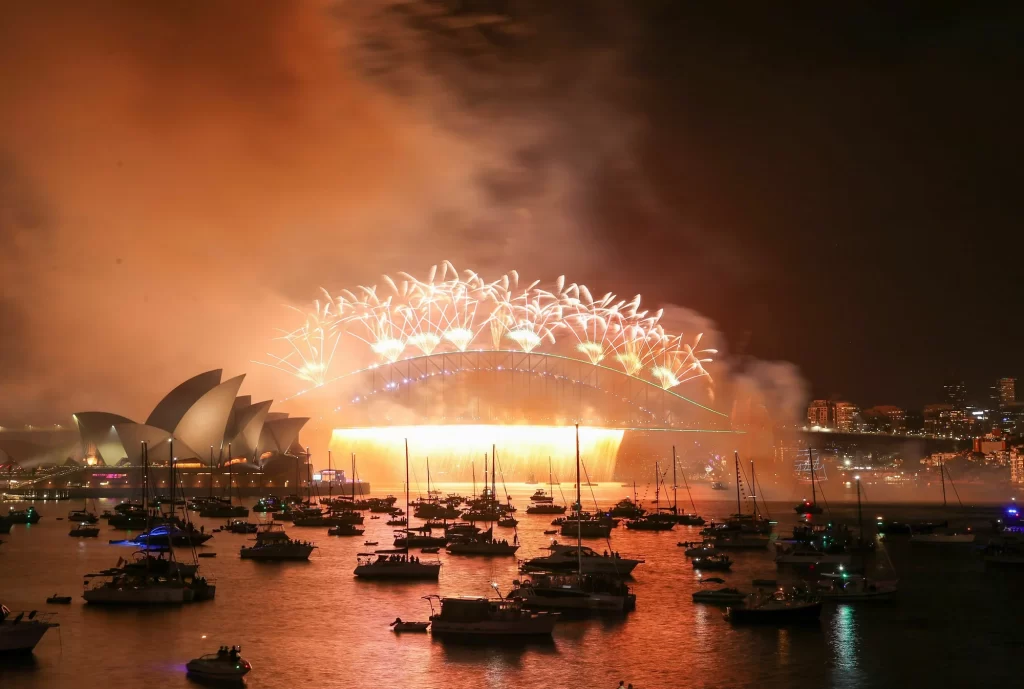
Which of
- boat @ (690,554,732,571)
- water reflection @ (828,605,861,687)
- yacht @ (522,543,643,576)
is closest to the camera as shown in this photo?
water reflection @ (828,605,861,687)

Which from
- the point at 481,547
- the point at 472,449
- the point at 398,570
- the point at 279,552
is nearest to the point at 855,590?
the point at 398,570

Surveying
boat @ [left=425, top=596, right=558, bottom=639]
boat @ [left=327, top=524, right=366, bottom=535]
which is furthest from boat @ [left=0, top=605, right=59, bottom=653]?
boat @ [left=327, top=524, right=366, bottom=535]

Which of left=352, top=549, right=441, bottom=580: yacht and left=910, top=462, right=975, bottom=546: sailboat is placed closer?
left=352, top=549, right=441, bottom=580: yacht

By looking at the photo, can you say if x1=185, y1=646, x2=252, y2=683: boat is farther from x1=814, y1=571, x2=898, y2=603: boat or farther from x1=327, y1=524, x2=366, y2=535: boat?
x1=327, y1=524, x2=366, y2=535: boat

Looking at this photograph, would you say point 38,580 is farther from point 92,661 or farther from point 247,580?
point 92,661

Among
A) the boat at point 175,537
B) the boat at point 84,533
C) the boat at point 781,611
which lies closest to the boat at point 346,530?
the boat at point 175,537

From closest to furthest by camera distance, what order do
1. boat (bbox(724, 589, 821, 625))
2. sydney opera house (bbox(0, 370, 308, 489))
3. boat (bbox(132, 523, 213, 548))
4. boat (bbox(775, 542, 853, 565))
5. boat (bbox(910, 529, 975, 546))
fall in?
boat (bbox(724, 589, 821, 625)), boat (bbox(775, 542, 853, 565)), boat (bbox(132, 523, 213, 548)), boat (bbox(910, 529, 975, 546)), sydney opera house (bbox(0, 370, 308, 489))

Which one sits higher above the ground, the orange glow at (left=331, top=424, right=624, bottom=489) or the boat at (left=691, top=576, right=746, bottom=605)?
the orange glow at (left=331, top=424, right=624, bottom=489)

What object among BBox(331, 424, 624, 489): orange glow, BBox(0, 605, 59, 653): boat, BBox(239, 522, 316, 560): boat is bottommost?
BBox(0, 605, 59, 653): boat
